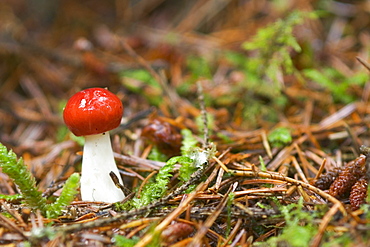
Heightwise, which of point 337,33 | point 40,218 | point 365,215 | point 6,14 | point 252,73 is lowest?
point 365,215

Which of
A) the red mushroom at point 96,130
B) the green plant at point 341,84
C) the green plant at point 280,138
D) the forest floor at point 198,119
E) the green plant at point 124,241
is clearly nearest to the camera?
the green plant at point 124,241

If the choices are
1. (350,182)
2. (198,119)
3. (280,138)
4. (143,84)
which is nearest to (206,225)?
(350,182)

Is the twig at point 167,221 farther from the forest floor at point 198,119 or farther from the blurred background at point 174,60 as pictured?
the blurred background at point 174,60

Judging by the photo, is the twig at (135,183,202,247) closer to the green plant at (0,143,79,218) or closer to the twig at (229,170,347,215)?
the twig at (229,170,347,215)

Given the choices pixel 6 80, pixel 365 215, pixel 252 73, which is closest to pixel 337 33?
pixel 252 73

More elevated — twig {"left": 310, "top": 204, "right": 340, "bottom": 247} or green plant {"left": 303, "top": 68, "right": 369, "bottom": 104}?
green plant {"left": 303, "top": 68, "right": 369, "bottom": 104}

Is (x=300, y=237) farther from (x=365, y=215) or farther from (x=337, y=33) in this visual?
(x=337, y=33)

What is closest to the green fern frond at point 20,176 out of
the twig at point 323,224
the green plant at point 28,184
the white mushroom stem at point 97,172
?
the green plant at point 28,184

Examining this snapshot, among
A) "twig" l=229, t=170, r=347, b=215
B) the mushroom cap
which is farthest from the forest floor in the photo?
the mushroom cap
